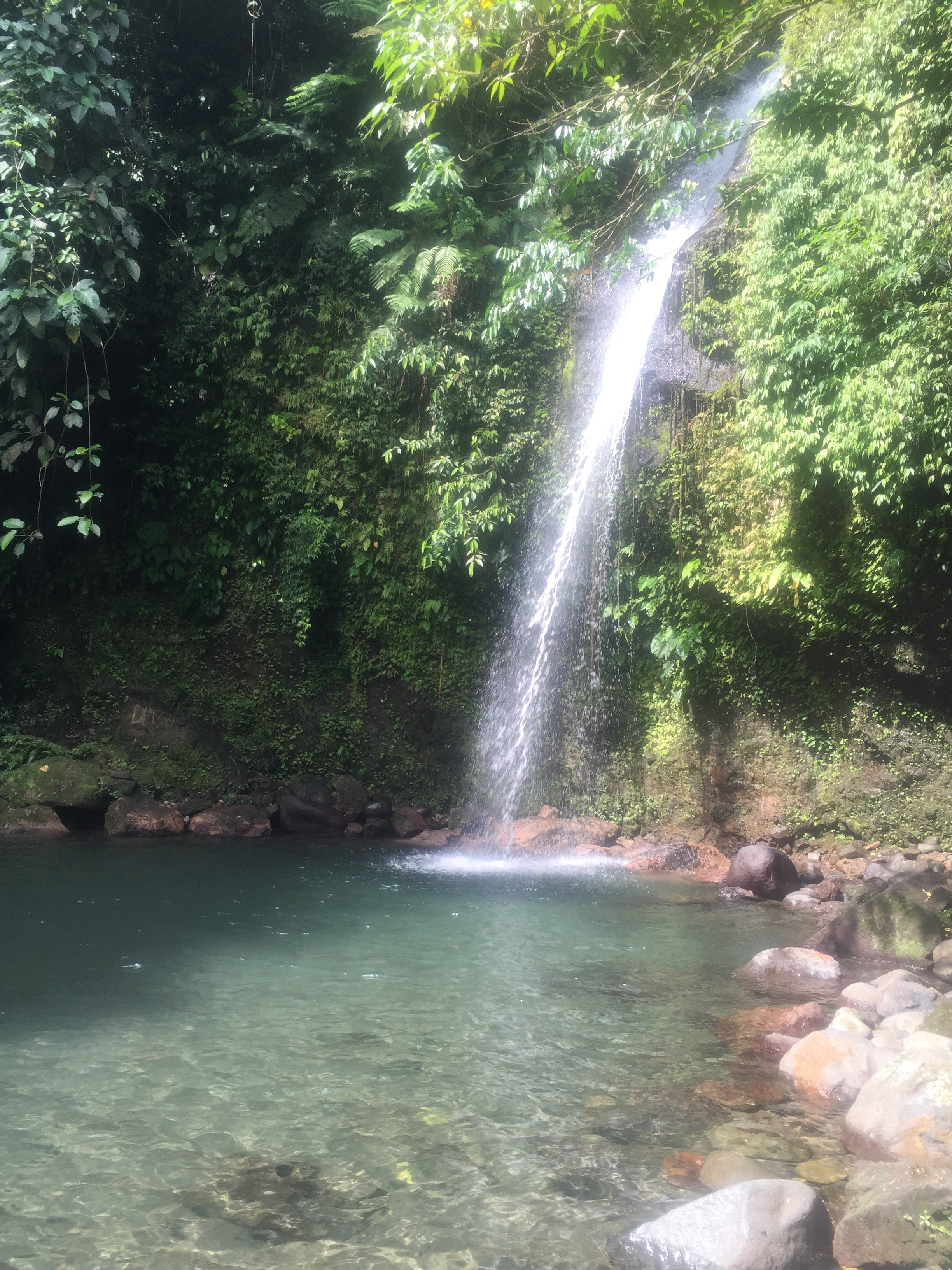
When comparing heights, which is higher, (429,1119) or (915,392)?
(915,392)

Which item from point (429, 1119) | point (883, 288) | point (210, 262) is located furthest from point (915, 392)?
point (210, 262)

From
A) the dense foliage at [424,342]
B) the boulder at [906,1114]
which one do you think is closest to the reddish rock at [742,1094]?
Answer: the boulder at [906,1114]

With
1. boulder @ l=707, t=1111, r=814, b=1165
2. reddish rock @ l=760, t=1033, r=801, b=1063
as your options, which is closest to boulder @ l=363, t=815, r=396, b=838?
reddish rock @ l=760, t=1033, r=801, b=1063

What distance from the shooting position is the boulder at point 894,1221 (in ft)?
9.87

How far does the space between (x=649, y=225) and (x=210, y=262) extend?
6224 mm

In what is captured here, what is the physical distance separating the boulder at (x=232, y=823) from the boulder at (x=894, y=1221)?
9014 mm

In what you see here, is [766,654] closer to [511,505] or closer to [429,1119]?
[511,505]

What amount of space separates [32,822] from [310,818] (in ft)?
10.8

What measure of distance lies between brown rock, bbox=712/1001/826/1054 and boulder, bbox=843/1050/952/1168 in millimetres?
905

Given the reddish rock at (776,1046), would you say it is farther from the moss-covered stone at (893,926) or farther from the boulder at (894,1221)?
the moss-covered stone at (893,926)

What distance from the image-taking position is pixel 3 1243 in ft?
9.78

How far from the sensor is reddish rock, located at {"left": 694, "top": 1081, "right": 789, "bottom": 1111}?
13.7 ft

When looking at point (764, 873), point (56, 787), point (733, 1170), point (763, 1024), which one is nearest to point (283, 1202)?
point (733, 1170)

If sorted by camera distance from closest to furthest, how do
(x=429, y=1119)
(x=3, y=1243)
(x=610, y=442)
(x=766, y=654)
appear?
1. (x=3, y=1243)
2. (x=429, y=1119)
3. (x=766, y=654)
4. (x=610, y=442)
